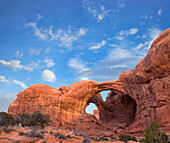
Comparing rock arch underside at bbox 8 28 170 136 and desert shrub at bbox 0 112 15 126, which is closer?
desert shrub at bbox 0 112 15 126

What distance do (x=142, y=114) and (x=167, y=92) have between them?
212 inches

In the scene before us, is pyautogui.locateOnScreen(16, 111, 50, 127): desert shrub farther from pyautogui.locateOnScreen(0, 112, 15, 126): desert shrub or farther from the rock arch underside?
the rock arch underside

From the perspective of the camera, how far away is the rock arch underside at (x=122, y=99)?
16.5m

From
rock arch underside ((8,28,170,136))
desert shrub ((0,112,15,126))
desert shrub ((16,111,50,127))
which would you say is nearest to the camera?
desert shrub ((0,112,15,126))

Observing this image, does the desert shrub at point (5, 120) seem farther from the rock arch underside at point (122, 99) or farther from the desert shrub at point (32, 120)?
the rock arch underside at point (122, 99)

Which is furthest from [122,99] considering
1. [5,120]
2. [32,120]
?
[5,120]

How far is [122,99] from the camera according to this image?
3091cm

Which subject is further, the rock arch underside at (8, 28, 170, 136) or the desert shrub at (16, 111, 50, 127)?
the rock arch underside at (8, 28, 170, 136)

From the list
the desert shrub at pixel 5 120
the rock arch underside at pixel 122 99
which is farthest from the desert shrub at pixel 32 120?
the rock arch underside at pixel 122 99

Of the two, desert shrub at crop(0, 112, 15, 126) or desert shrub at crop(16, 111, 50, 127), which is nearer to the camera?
desert shrub at crop(0, 112, 15, 126)

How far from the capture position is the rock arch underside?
16.5m

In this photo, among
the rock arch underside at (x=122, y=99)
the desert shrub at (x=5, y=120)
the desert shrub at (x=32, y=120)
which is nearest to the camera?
the desert shrub at (x=5, y=120)

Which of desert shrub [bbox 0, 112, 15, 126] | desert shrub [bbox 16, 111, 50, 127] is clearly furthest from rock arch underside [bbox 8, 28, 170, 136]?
desert shrub [bbox 0, 112, 15, 126]

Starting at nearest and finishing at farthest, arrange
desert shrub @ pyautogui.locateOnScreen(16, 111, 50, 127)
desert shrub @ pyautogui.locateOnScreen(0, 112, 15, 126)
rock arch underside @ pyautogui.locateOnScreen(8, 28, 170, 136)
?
desert shrub @ pyautogui.locateOnScreen(0, 112, 15, 126) < desert shrub @ pyautogui.locateOnScreen(16, 111, 50, 127) < rock arch underside @ pyautogui.locateOnScreen(8, 28, 170, 136)
